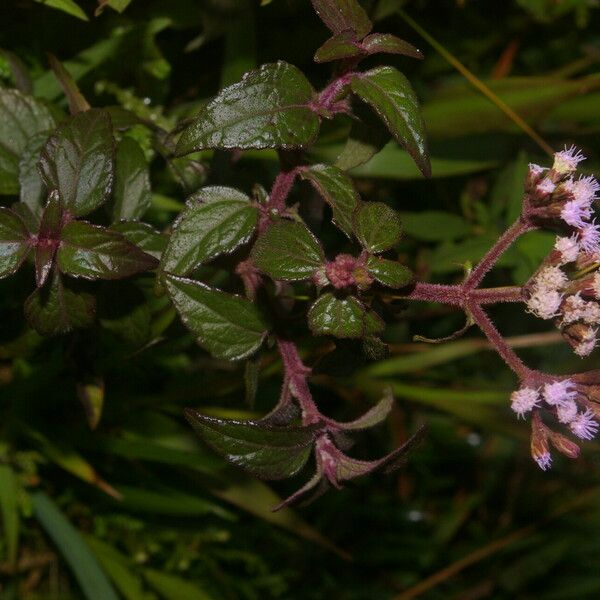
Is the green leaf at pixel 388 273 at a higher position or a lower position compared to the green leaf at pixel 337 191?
lower

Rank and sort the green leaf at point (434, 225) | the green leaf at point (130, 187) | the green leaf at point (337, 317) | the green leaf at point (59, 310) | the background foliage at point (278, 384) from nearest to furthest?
the green leaf at point (337, 317)
the green leaf at point (59, 310)
the green leaf at point (130, 187)
the background foliage at point (278, 384)
the green leaf at point (434, 225)

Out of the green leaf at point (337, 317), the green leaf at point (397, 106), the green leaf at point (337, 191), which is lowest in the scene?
the green leaf at point (337, 317)

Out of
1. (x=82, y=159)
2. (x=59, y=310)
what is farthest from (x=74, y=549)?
(x=82, y=159)

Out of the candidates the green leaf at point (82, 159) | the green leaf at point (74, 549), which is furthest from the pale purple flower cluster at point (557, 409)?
the green leaf at point (74, 549)

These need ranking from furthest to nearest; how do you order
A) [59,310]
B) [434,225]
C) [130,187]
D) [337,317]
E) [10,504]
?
[434,225] < [10,504] < [130,187] < [59,310] < [337,317]

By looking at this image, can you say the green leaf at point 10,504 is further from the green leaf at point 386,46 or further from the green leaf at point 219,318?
the green leaf at point 386,46

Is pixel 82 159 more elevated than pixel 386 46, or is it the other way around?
pixel 386 46

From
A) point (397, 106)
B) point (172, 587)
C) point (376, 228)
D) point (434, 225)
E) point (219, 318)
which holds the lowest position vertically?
point (172, 587)

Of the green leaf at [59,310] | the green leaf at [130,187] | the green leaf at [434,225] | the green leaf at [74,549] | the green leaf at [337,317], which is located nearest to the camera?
the green leaf at [337,317]

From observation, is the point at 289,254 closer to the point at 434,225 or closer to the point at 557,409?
the point at 557,409
